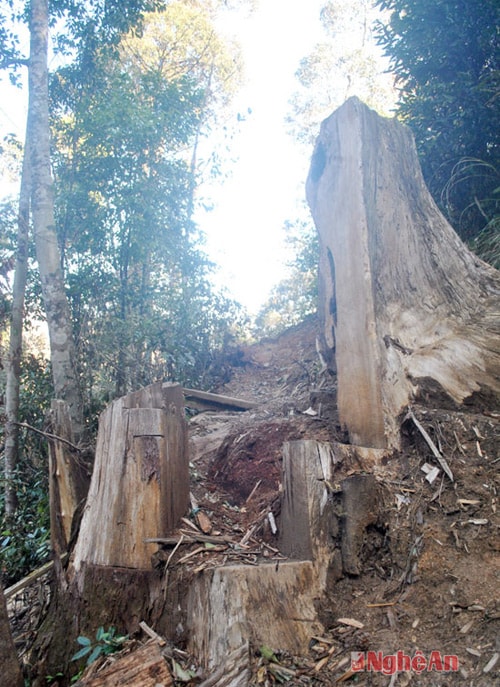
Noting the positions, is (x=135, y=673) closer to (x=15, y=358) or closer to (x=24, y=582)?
(x=24, y=582)

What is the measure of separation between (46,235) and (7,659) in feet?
13.3

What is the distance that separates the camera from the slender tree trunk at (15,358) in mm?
4398

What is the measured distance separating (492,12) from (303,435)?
527 cm

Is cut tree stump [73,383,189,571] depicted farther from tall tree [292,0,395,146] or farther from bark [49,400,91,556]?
tall tree [292,0,395,146]

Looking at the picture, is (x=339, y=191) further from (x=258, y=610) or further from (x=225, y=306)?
(x=225, y=306)

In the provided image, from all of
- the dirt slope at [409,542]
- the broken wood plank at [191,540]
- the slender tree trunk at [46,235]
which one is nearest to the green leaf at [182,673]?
the dirt slope at [409,542]

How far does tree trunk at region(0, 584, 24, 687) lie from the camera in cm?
187

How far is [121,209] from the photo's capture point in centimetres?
653

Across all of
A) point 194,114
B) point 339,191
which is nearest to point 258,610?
point 339,191

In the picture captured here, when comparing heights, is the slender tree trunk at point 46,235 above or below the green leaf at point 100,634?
above

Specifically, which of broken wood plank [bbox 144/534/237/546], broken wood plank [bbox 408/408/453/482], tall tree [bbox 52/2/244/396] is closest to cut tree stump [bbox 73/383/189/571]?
broken wood plank [bbox 144/534/237/546]

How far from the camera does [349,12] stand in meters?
16.5

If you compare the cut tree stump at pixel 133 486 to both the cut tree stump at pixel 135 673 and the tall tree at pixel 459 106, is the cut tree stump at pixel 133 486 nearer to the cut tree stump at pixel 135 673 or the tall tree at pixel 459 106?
the cut tree stump at pixel 135 673
